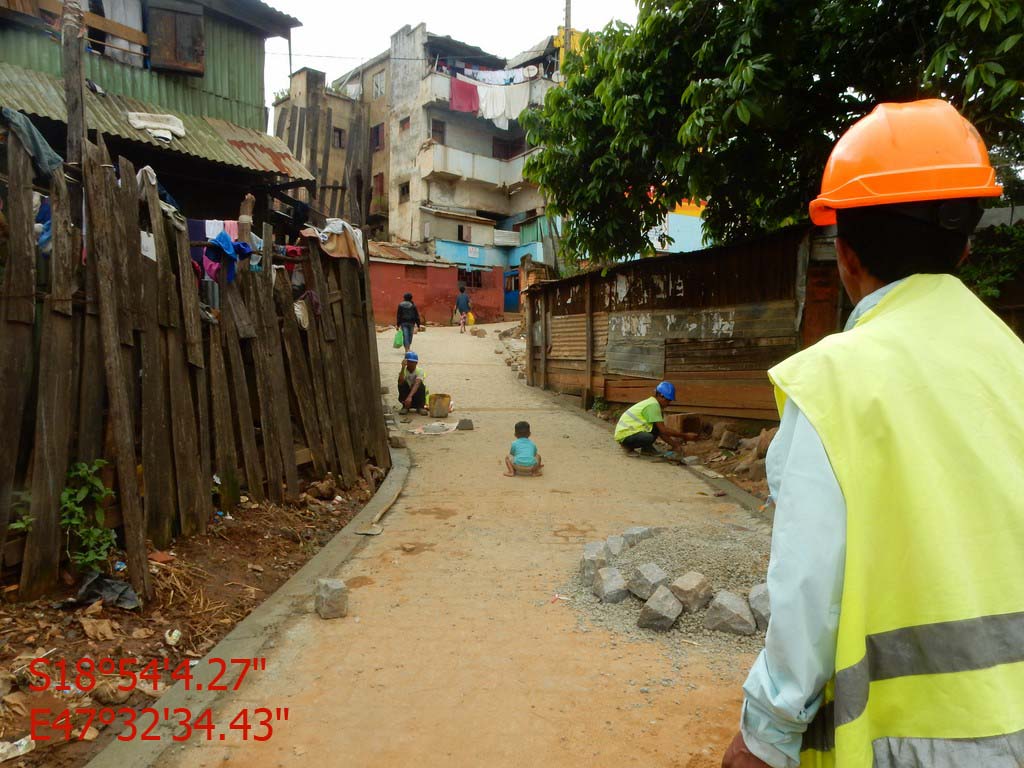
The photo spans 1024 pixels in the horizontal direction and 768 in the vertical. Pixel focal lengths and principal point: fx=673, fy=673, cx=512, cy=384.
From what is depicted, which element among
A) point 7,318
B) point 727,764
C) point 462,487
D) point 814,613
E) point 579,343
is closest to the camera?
point 814,613

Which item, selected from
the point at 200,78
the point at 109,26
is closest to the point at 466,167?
the point at 200,78

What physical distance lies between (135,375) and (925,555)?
4.25 m

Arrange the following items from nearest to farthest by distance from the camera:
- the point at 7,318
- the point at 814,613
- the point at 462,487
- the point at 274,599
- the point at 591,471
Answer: the point at 814,613 < the point at 7,318 < the point at 274,599 < the point at 462,487 < the point at 591,471

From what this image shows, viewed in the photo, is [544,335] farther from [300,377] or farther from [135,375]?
[135,375]

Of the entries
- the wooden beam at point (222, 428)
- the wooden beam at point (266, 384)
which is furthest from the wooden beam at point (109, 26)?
the wooden beam at point (222, 428)

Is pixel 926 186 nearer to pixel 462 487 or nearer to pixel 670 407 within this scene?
pixel 462 487

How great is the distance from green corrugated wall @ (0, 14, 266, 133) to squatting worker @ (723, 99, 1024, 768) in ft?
38.0

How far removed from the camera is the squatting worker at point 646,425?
9133 mm

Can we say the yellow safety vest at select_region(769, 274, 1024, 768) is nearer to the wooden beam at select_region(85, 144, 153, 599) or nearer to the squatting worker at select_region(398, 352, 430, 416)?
the wooden beam at select_region(85, 144, 153, 599)

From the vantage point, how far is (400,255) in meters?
28.3

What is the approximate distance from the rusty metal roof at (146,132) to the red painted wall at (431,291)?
14603 mm

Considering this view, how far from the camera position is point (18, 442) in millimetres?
3338

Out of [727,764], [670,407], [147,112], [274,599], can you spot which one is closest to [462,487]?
[274,599]

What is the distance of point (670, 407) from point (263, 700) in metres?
8.42
